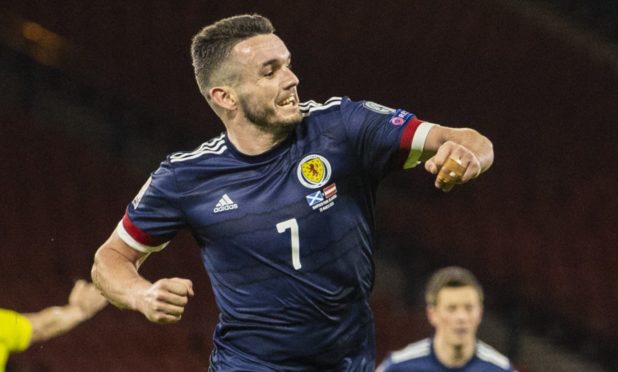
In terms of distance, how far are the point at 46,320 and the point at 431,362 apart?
7.19ft

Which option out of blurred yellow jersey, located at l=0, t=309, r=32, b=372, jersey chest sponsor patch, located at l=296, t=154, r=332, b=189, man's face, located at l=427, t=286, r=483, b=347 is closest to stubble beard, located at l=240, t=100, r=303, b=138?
jersey chest sponsor patch, located at l=296, t=154, r=332, b=189

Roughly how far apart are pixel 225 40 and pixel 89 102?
8482 mm

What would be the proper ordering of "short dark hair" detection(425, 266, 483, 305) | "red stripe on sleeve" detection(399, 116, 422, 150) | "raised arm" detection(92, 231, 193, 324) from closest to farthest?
"raised arm" detection(92, 231, 193, 324) < "red stripe on sleeve" detection(399, 116, 422, 150) < "short dark hair" detection(425, 266, 483, 305)

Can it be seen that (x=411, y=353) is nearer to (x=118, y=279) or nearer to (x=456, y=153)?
(x=118, y=279)

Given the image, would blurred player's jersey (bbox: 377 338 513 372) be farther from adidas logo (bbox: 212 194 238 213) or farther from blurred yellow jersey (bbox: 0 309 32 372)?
adidas logo (bbox: 212 194 238 213)

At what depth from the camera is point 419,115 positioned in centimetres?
1209

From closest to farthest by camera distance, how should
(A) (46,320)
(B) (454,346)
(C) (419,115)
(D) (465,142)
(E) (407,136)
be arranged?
(D) (465,142)
(E) (407,136)
(B) (454,346)
(A) (46,320)
(C) (419,115)

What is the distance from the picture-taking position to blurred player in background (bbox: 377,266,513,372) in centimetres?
560

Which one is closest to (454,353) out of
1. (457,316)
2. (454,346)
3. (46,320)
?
(454,346)

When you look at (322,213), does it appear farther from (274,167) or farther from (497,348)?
(497,348)

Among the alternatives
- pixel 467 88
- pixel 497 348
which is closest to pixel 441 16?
pixel 467 88

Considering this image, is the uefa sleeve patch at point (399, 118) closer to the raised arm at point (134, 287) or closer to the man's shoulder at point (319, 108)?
the man's shoulder at point (319, 108)

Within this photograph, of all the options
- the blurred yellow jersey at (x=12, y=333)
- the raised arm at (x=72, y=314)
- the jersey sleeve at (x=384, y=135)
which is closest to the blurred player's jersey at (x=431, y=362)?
the raised arm at (x=72, y=314)

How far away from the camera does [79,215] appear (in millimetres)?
10656
